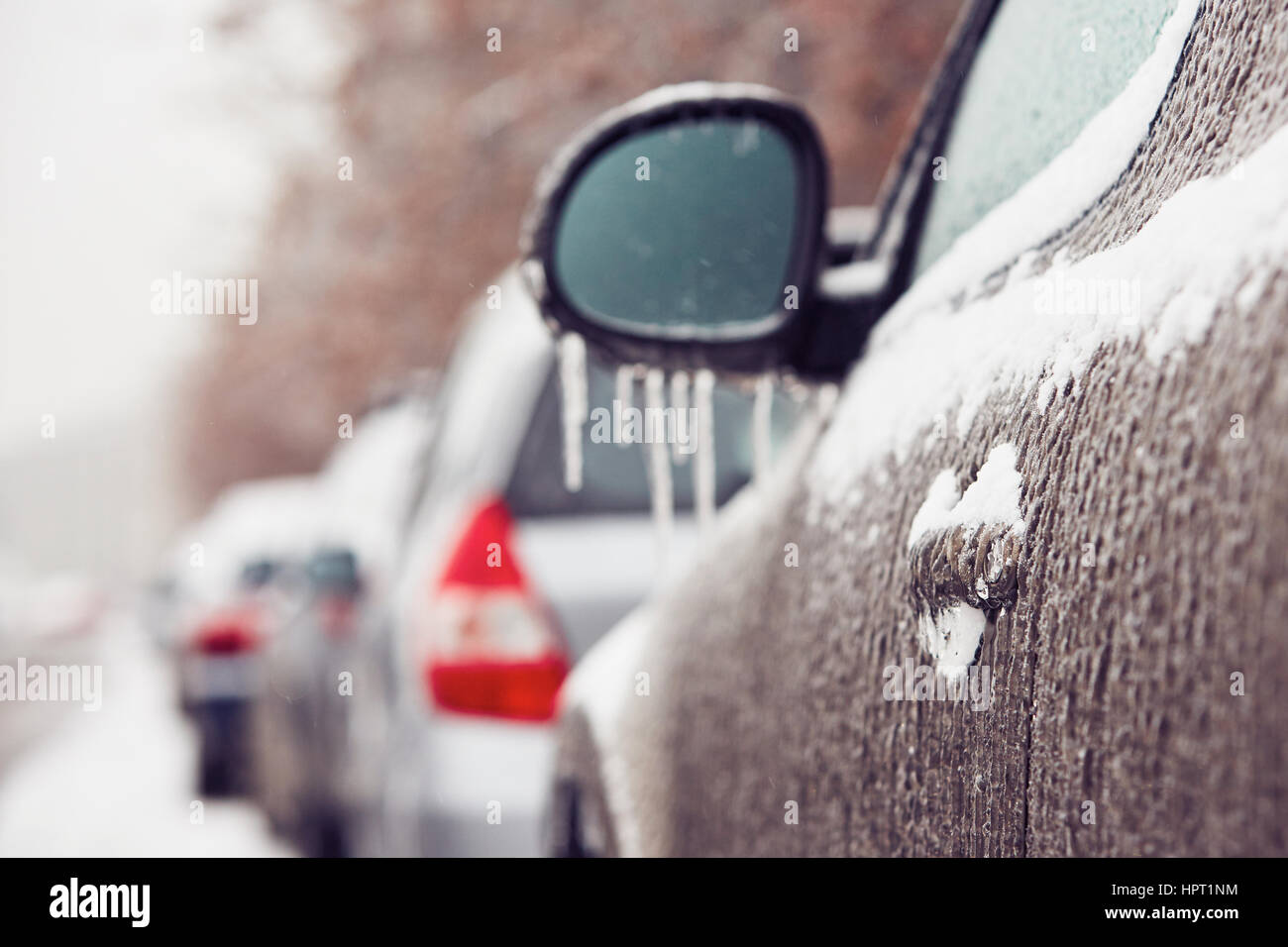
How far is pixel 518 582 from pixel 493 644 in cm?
14

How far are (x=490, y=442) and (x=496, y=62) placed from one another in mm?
10961

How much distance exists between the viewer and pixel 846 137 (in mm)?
8445

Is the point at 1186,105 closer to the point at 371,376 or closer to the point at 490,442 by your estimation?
the point at 490,442

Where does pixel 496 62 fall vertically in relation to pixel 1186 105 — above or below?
above

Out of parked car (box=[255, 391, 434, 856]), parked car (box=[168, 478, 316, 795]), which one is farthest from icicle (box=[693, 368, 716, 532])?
parked car (box=[168, 478, 316, 795])

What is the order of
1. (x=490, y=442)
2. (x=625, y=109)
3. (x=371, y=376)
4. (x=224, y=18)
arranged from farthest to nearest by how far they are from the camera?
(x=371, y=376), (x=224, y=18), (x=490, y=442), (x=625, y=109)

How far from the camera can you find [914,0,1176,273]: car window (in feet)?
3.30

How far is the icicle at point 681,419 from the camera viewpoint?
1.61m

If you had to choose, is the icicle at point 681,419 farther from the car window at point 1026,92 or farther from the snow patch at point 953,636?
the snow patch at point 953,636

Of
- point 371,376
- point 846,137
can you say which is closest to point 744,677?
point 846,137

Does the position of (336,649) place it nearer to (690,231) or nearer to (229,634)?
(229,634)

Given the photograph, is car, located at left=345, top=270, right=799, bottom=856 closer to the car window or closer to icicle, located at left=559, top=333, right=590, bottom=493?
icicle, located at left=559, top=333, right=590, bottom=493

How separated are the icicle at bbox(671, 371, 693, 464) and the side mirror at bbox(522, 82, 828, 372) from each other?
69 mm

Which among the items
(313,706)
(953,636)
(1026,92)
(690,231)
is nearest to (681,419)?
(690,231)
